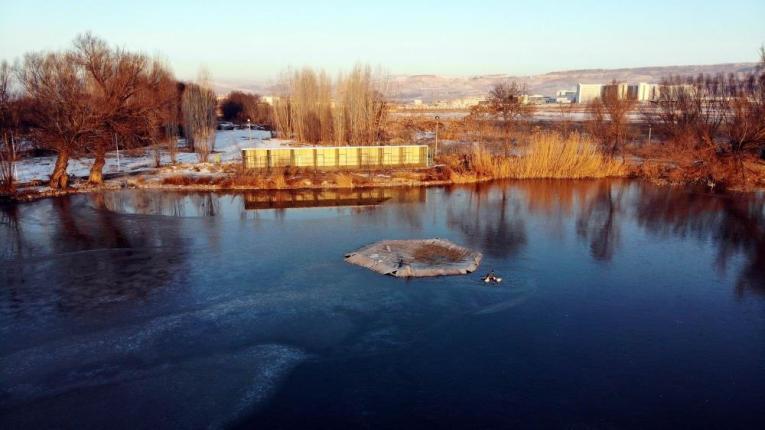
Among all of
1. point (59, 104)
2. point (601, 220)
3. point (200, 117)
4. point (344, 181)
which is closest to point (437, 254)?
point (601, 220)

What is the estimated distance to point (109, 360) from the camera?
8695 mm

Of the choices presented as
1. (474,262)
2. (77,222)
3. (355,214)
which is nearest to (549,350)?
(474,262)

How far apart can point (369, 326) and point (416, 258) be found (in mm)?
3896

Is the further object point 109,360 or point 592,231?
point 592,231

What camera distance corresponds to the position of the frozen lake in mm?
7500

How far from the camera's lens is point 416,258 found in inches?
532

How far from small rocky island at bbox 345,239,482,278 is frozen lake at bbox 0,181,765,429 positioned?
0.44 metres

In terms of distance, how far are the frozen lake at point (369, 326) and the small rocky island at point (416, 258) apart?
442 millimetres

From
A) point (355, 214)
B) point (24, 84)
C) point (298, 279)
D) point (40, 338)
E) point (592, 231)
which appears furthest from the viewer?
point (24, 84)

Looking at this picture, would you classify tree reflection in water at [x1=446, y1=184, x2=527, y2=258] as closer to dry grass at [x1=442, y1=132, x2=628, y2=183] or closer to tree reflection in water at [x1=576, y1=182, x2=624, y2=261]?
tree reflection in water at [x1=576, y1=182, x2=624, y2=261]

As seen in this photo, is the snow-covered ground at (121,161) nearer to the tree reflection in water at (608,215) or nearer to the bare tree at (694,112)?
the tree reflection in water at (608,215)

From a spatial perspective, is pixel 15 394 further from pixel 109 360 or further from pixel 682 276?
pixel 682 276

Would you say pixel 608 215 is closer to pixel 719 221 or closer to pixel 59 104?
pixel 719 221

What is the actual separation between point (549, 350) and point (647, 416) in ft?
6.47
